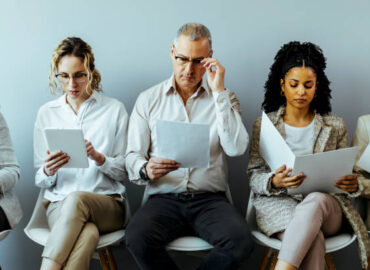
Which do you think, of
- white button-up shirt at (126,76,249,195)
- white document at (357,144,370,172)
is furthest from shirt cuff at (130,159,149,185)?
white document at (357,144,370,172)

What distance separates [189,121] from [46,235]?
2.65ft

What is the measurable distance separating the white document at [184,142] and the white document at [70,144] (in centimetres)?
33

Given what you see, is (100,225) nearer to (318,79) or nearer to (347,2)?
(318,79)

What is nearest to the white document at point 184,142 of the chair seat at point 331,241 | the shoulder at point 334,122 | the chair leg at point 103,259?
the chair seat at point 331,241

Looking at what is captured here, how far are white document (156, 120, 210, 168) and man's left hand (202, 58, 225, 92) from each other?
295 millimetres

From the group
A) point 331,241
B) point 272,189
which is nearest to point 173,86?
point 272,189

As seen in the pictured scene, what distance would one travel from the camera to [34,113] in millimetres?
2449

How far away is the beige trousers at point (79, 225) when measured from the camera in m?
Result: 1.70

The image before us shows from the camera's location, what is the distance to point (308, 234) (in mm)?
1661

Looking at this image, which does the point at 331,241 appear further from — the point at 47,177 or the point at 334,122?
the point at 47,177

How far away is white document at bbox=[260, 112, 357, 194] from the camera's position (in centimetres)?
171

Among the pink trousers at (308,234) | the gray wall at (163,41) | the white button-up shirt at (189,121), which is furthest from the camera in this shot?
the gray wall at (163,41)

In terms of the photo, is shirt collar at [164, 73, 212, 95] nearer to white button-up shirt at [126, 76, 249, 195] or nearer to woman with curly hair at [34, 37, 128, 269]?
white button-up shirt at [126, 76, 249, 195]

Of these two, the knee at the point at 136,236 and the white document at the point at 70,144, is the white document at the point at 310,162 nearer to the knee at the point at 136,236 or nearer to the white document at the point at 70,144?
the knee at the point at 136,236
